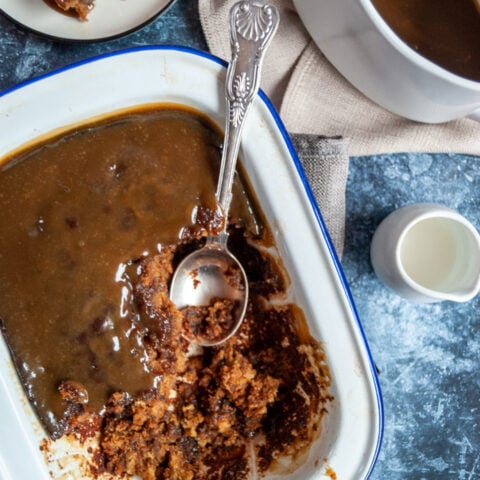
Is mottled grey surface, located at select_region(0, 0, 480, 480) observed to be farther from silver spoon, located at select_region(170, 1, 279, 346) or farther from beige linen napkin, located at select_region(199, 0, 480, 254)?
silver spoon, located at select_region(170, 1, 279, 346)

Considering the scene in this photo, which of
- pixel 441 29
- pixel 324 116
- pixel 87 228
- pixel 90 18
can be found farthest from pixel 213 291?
pixel 441 29

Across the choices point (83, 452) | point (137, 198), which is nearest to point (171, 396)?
point (83, 452)

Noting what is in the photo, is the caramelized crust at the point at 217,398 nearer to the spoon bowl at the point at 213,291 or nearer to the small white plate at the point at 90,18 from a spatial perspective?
the spoon bowl at the point at 213,291

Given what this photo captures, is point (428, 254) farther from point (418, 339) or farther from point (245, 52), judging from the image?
point (245, 52)

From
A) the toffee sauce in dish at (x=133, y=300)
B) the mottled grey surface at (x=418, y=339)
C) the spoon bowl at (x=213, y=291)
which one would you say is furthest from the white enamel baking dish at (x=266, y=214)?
the mottled grey surface at (x=418, y=339)

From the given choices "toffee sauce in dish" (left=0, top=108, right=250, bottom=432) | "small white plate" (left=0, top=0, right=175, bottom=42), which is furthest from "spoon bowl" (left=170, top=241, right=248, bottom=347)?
"small white plate" (left=0, top=0, right=175, bottom=42)

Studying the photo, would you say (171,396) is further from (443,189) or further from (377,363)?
(443,189)
